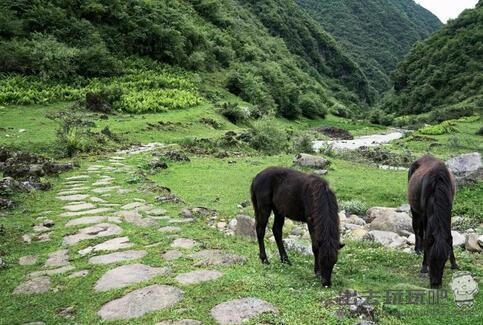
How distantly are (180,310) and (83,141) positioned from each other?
1927cm

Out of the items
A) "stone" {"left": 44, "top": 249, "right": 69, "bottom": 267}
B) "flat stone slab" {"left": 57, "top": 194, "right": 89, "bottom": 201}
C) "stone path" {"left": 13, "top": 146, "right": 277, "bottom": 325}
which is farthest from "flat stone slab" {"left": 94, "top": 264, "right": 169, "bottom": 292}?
"flat stone slab" {"left": 57, "top": 194, "right": 89, "bottom": 201}

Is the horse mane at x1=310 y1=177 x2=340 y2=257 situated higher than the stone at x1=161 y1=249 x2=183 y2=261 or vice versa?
the horse mane at x1=310 y1=177 x2=340 y2=257

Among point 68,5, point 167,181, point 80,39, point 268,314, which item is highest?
point 68,5

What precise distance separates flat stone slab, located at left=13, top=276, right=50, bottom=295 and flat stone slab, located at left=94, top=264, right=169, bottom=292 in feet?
3.41

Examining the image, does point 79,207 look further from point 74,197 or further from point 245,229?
point 245,229

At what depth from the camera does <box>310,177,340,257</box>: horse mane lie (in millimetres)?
8109

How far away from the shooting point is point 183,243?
10898mm

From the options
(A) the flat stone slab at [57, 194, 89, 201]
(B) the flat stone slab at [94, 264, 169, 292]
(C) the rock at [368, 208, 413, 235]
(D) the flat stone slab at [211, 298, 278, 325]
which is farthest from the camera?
(A) the flat stone slab at [57, 194, 89, 201]

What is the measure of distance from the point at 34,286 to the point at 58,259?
1395 mm

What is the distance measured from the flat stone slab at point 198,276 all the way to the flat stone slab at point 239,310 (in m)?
1.18

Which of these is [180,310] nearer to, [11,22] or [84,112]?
[84,112]

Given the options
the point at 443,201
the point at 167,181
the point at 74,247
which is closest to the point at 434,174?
the point at 443,201

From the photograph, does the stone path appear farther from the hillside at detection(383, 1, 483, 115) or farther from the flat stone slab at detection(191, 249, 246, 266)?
the hillside at detection(383, 1, 483, 115)

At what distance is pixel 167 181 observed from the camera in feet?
64.6
